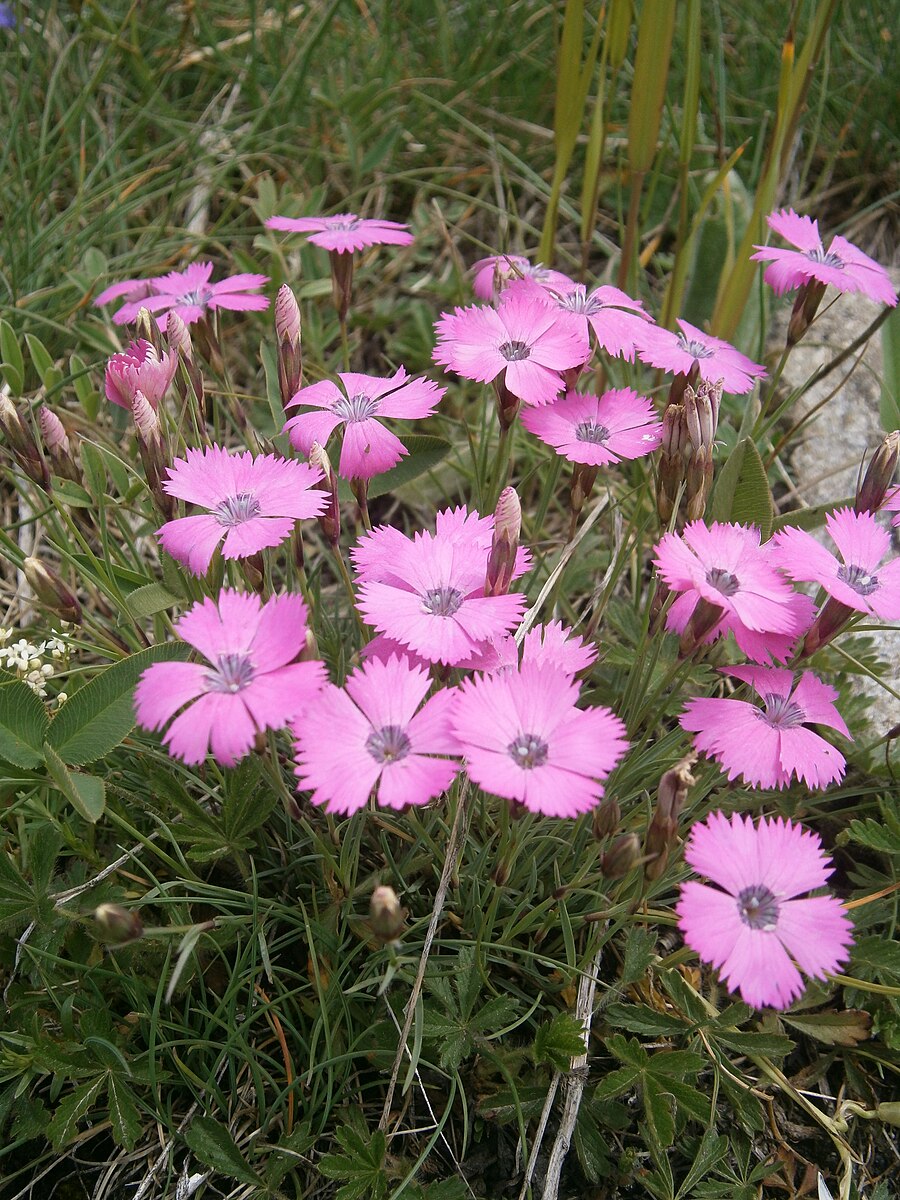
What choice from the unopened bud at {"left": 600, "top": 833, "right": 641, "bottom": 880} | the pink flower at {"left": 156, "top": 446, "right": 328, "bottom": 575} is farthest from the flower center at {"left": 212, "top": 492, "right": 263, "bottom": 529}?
the unopened bud at {"left": 600, "top": 833, "right": 641, "bottom": 880}

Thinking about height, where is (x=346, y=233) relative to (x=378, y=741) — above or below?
above

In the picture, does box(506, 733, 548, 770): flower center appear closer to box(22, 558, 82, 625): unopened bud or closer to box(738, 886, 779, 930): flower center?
box(738, 886, 779, 930): flower center

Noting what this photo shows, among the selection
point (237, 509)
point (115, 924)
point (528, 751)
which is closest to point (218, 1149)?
point (115, 924)

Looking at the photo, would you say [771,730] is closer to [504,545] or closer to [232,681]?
[504,545]

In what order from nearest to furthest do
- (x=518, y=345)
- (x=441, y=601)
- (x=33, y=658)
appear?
(x=441, y=601) < (x=518, y=345) < (x=33, y=658)

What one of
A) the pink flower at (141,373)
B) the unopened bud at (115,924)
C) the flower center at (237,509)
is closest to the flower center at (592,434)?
the flower center at (237,509)

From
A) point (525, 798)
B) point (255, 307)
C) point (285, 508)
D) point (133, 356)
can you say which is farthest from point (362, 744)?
point (255, 307)
